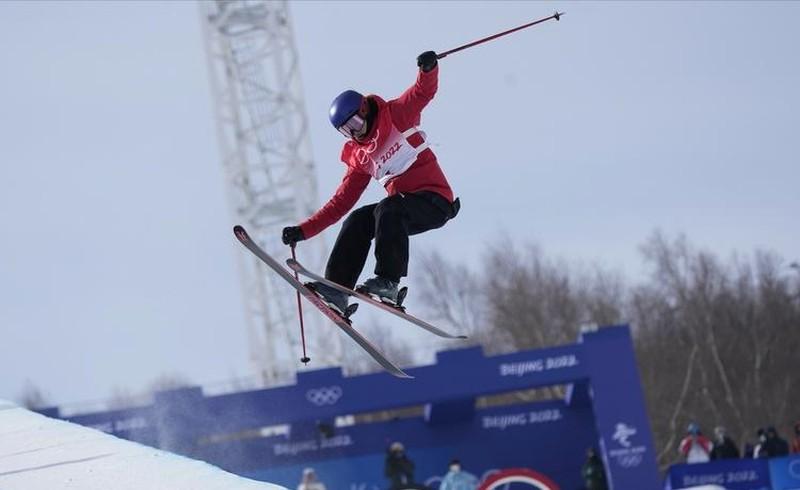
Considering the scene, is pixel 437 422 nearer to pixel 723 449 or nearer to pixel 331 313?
pixel 723 449

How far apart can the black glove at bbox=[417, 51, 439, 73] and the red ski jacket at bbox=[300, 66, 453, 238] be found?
0.06 m

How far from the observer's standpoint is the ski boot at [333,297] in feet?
A: 31.0

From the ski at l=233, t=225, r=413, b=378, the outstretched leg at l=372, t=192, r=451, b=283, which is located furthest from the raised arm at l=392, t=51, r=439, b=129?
the ski at l=233, t=225, r=413, b=378

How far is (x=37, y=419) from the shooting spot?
10383 mm

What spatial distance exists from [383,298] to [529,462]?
41.7 feet

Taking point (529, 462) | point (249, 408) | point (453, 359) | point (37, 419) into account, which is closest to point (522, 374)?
point (453, 359)

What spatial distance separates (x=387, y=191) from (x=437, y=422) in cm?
1275

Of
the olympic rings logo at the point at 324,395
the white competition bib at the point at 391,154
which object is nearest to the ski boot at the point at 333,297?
the white competition bib at the point at 391,154

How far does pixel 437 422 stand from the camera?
21.8 m

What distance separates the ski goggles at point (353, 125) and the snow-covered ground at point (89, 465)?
2.17 meters

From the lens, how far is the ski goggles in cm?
894

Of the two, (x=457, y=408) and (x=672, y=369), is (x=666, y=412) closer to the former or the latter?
(x=672, y=369)

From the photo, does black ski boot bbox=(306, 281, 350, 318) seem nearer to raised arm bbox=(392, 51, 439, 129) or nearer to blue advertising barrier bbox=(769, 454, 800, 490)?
raised arm bbox=(392, 51, 439, 129)

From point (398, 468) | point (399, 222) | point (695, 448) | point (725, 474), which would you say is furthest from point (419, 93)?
point (695, 448)
